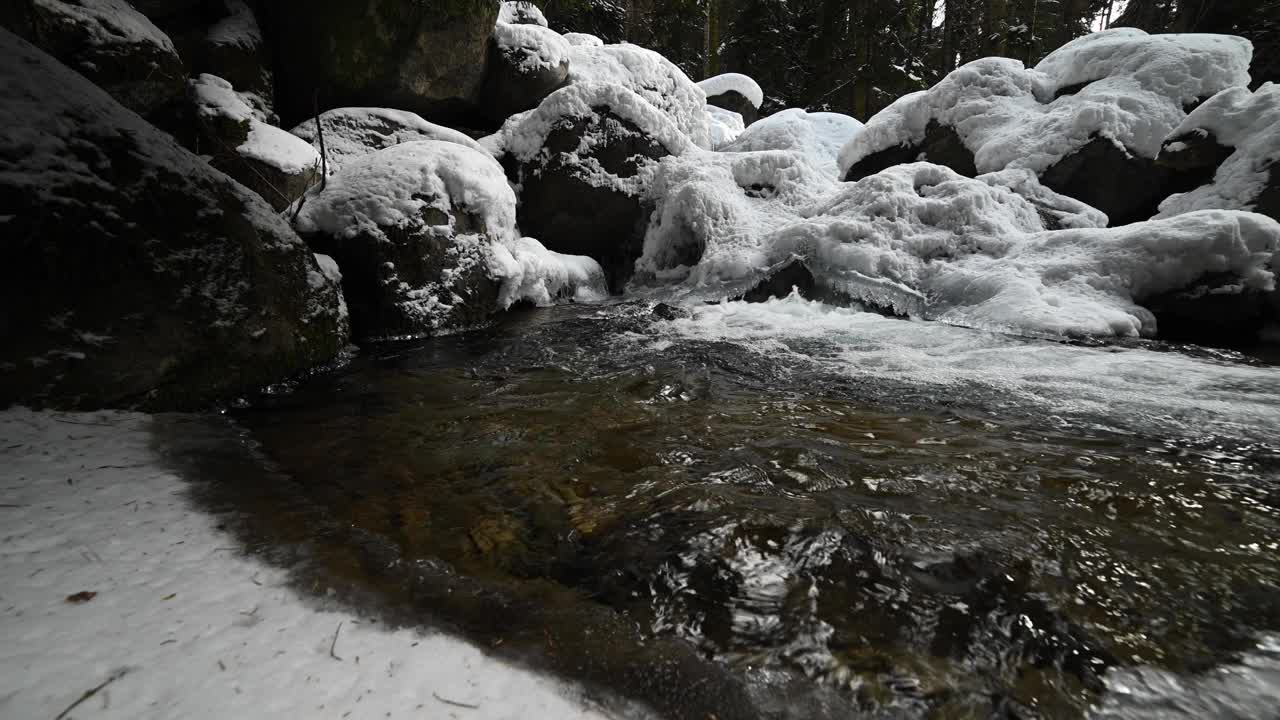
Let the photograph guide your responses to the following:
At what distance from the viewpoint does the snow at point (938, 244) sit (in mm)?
4824

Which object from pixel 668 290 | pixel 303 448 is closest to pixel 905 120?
pixel 668 290

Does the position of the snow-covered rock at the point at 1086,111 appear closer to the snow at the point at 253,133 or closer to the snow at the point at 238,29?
the snow at the point at 253,133

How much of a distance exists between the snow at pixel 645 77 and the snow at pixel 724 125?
2577 millimetres

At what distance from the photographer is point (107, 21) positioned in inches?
203

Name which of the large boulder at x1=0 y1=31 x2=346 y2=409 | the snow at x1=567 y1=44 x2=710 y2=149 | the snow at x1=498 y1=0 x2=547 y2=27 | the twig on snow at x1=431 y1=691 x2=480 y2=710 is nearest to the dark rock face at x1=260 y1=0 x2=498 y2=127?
the snow at x1=567 y1=44 x2=710 y2=149

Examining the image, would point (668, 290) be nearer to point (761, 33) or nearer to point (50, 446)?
point (50, 446)

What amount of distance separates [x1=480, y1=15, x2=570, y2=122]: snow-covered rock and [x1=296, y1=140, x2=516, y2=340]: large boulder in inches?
157

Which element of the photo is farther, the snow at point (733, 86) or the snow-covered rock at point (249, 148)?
the snow at point (733, 86)

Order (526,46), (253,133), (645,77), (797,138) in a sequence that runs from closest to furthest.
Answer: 1. (253,133)
2. (526,46)
3. (645,77)
4. (797,138)

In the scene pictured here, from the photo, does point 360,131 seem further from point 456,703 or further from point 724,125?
point 724,125

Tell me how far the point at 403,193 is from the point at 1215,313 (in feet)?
24.8

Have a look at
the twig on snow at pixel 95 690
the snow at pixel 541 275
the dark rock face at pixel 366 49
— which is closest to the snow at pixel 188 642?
the twig on snow at pixel 95 690

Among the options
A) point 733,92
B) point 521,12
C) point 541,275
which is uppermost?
point 733,92

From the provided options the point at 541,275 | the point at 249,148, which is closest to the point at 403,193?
the point at 541,275
